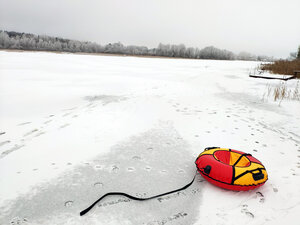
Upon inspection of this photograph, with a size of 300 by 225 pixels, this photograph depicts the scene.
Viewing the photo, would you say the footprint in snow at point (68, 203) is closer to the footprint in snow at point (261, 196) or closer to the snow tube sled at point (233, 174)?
the snow tube sled at point (233, 174)

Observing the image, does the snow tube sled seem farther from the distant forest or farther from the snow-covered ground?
the distant forest

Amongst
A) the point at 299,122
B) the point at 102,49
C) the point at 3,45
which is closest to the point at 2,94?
the point at 299,122

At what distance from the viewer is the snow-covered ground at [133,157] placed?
6.05ft

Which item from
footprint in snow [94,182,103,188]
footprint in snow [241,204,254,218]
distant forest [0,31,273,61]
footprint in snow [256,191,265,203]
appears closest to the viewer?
footprint in snow [241,204,254,218]

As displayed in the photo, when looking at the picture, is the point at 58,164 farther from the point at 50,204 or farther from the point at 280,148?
the point at 280,148

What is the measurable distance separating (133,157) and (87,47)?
67.0 meters

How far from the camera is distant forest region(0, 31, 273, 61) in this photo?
5242 cm

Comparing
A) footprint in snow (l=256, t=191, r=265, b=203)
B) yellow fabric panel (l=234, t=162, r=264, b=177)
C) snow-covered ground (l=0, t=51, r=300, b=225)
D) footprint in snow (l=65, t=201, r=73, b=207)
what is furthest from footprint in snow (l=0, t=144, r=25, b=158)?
footprint in snow (l=256, t=191, r=265, b=203)

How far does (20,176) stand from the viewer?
2268 millimetres

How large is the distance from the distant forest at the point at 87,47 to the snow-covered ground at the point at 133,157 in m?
53.5

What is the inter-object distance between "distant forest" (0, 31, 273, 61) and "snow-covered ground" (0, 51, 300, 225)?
5354 centimetres

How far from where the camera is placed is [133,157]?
9.13 feet

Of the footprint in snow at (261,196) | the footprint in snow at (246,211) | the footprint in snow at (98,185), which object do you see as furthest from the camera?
the footprint in snow at (98,185)

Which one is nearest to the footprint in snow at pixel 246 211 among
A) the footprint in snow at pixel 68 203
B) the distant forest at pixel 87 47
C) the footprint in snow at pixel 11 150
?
the footprint in snow at pixel 68 203
